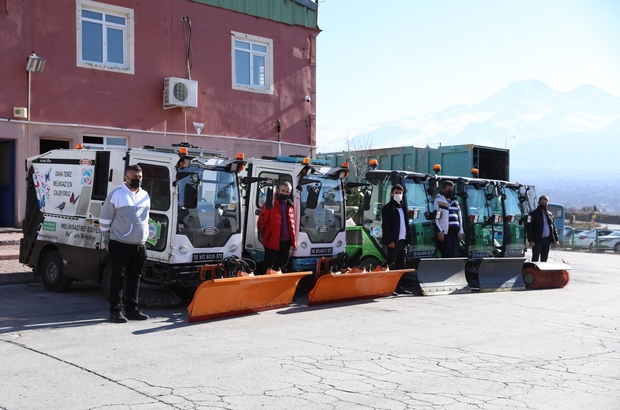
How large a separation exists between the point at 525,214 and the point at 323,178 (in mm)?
5992

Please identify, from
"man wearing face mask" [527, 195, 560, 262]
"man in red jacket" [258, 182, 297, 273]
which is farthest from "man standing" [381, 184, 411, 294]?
"man wearing face mask" [527, 195, 560, 262]

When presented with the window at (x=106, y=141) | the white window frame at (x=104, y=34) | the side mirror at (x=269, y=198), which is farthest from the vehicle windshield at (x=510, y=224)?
the white window frame at (x=104, y=34)

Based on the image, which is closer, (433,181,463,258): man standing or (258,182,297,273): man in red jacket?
(258,182,297,273): man in red jacket

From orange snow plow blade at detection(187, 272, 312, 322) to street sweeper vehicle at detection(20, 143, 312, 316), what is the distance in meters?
0.02

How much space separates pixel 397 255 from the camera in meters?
12.8

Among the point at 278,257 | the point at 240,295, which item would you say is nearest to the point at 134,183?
the point at 240,295

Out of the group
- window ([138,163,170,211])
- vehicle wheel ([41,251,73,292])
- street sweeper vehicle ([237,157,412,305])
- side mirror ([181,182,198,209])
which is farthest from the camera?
street sweeper vehicle ([237,157,412,305])

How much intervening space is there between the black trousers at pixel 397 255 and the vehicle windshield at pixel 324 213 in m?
0.99

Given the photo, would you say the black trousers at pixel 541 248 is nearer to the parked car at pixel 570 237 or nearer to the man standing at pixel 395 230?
the man standing at pixel 395 230

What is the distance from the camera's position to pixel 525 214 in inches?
638

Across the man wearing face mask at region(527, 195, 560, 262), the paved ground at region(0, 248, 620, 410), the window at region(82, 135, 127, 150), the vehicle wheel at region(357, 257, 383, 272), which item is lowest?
the paved ground at region(0, 248, 620, 410)

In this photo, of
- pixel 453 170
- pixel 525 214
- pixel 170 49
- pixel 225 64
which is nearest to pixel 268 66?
pixel 225 64

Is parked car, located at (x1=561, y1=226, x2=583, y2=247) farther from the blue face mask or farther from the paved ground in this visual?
the blue face mask

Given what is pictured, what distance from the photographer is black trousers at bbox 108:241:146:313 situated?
929 cm
